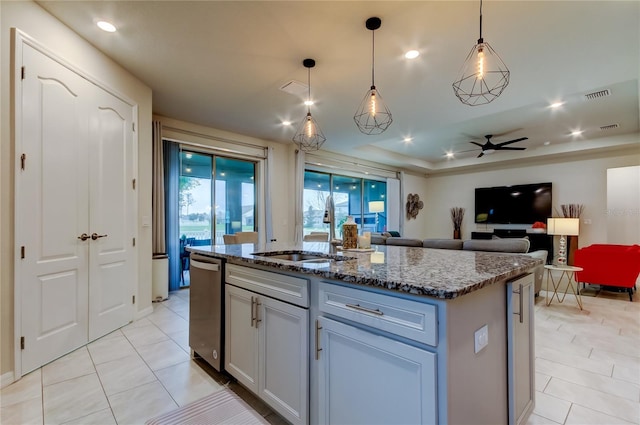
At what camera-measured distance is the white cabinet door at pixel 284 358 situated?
146 cm

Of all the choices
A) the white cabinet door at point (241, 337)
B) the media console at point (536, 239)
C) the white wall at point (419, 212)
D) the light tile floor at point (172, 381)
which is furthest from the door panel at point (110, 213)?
the media console at point (536, 239)

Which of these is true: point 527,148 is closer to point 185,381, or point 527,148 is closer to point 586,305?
point 586,305

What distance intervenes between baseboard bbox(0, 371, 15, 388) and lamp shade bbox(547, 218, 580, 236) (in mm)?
6428

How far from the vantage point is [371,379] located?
3.85 ft

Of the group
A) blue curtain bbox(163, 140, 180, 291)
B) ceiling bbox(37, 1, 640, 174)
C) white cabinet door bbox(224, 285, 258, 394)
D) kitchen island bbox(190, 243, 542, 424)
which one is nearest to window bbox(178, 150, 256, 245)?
blue curtain bbox(163, 140, 180, 291)

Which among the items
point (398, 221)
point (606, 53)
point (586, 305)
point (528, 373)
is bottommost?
point (586, 305)

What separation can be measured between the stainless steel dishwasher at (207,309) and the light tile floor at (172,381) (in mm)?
177

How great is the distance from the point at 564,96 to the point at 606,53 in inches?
48.5

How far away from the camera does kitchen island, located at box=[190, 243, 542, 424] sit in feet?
3.34

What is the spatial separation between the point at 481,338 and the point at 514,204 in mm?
7708

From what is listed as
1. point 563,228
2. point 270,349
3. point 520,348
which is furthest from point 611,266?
point 270,349

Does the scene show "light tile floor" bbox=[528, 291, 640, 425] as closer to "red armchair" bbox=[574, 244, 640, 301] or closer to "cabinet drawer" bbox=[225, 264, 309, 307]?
"red armchair" bbox=[574, 244, 640, 301]

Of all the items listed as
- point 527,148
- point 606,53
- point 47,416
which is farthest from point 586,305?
point 47,416

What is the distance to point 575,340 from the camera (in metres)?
2.89
